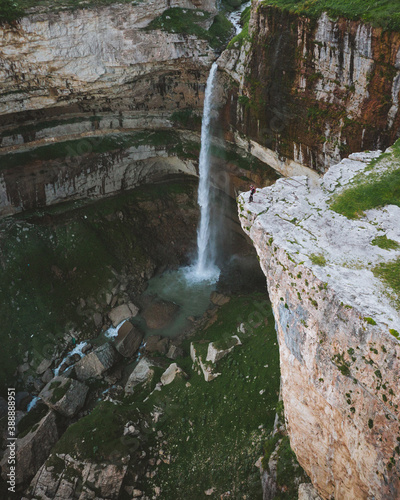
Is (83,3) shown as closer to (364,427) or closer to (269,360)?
(269,360)

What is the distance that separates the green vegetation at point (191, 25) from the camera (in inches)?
819

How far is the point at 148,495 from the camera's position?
12773mm

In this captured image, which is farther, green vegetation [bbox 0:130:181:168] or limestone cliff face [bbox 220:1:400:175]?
green vegetation [bbox 0:130:181:168]

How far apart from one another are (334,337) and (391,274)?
1838mm

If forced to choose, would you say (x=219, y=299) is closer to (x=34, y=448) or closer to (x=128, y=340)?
(x=128, y=340)

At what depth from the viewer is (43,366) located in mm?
19312

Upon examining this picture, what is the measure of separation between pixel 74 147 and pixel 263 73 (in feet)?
42.9

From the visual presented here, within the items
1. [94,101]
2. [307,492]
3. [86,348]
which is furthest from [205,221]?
[307,492]

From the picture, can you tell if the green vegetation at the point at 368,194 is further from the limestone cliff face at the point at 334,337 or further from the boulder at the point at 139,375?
the boulder at the point at 139,375

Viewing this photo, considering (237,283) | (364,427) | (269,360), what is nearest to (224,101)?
(237,283)

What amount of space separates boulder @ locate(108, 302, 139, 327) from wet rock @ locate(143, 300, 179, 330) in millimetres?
698

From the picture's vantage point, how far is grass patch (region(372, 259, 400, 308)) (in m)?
7.27

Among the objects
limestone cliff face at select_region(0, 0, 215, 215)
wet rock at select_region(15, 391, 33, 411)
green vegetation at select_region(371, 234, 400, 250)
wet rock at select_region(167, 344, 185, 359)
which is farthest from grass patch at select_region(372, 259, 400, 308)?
limestone cliff face at select_region(0, 0, 215, 215)

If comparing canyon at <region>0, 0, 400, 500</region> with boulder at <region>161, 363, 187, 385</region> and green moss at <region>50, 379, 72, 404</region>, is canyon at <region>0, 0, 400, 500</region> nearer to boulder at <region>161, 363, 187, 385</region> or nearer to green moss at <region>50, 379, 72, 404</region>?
green moss at <region>50, 379, 72, 404</region>
